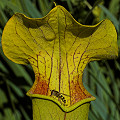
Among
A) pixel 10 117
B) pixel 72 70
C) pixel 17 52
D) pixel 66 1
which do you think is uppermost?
pixel 66 1

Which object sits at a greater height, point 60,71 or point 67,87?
point 60,71

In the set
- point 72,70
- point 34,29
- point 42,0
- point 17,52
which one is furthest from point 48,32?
point 42,0

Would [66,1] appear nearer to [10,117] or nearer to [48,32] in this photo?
Answer: [48,32]

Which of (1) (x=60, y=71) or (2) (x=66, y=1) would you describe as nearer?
(1) (x=60, y=71)

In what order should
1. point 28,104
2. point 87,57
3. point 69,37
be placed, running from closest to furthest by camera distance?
point 69,37
point 87,57
point 28,104

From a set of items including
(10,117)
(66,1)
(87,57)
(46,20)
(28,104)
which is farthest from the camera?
(28,104)

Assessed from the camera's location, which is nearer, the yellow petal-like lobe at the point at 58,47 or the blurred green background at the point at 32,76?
the yellow petal-like lobe at the point at 58,47

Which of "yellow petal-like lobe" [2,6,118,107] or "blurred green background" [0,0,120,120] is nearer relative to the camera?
"yellow petal-like lobe" [2,6,118,107]

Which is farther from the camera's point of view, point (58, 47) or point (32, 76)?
point (32, 76)
